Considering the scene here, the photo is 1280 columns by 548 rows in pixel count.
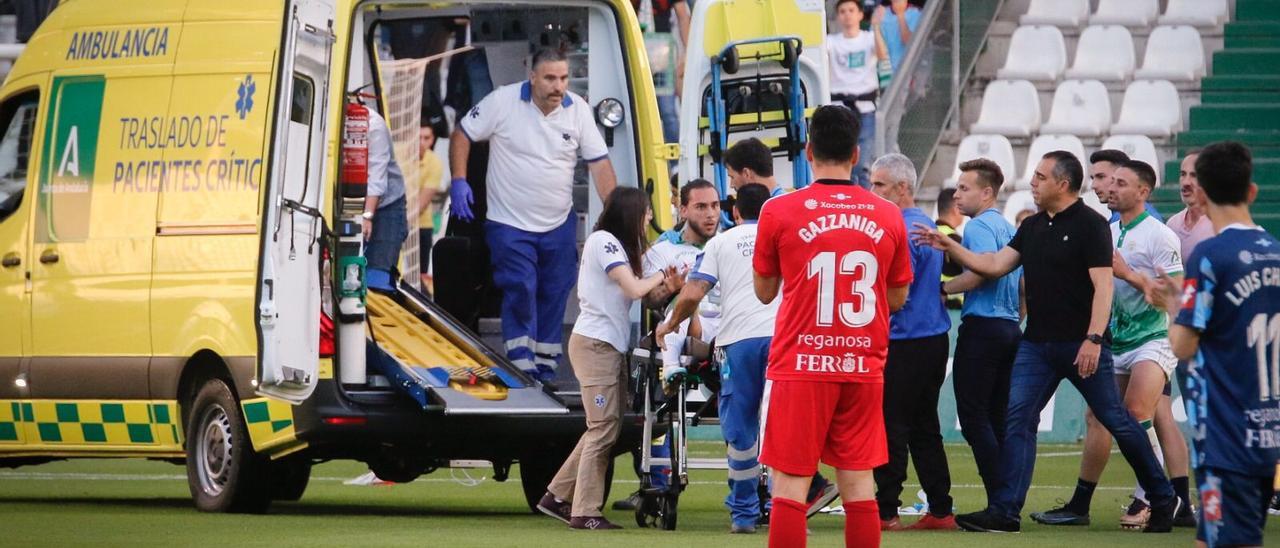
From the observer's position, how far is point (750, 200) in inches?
393

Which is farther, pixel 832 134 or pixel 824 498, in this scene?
pixel 824 498

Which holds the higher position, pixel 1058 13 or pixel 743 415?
pixel 1058 13

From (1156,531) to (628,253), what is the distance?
2.86 m

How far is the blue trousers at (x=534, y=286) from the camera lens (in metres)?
11.7

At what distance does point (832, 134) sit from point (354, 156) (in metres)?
3.52

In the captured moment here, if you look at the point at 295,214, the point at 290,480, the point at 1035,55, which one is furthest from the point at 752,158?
the point at 1035,55

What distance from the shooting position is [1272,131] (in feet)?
68.1

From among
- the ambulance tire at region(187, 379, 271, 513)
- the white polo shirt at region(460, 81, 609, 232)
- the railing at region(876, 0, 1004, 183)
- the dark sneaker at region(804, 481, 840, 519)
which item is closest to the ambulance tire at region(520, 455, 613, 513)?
the white polo shirt at region(460, 81, 609, 232)

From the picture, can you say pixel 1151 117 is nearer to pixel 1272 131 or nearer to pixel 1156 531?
pixel 1272 131

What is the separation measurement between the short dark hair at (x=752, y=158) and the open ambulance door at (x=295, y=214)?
6.54 ft

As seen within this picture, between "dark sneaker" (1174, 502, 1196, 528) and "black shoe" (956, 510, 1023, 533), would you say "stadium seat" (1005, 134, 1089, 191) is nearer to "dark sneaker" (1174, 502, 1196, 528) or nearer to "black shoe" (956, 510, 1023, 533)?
"dark sneaker" (1174, 502, 1196, 528)

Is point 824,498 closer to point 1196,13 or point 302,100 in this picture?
point 302,100

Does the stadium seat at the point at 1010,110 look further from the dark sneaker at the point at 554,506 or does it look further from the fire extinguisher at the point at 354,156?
the fire extinguisher at the point at 354,156

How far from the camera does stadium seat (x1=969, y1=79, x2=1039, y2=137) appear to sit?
21.2m
